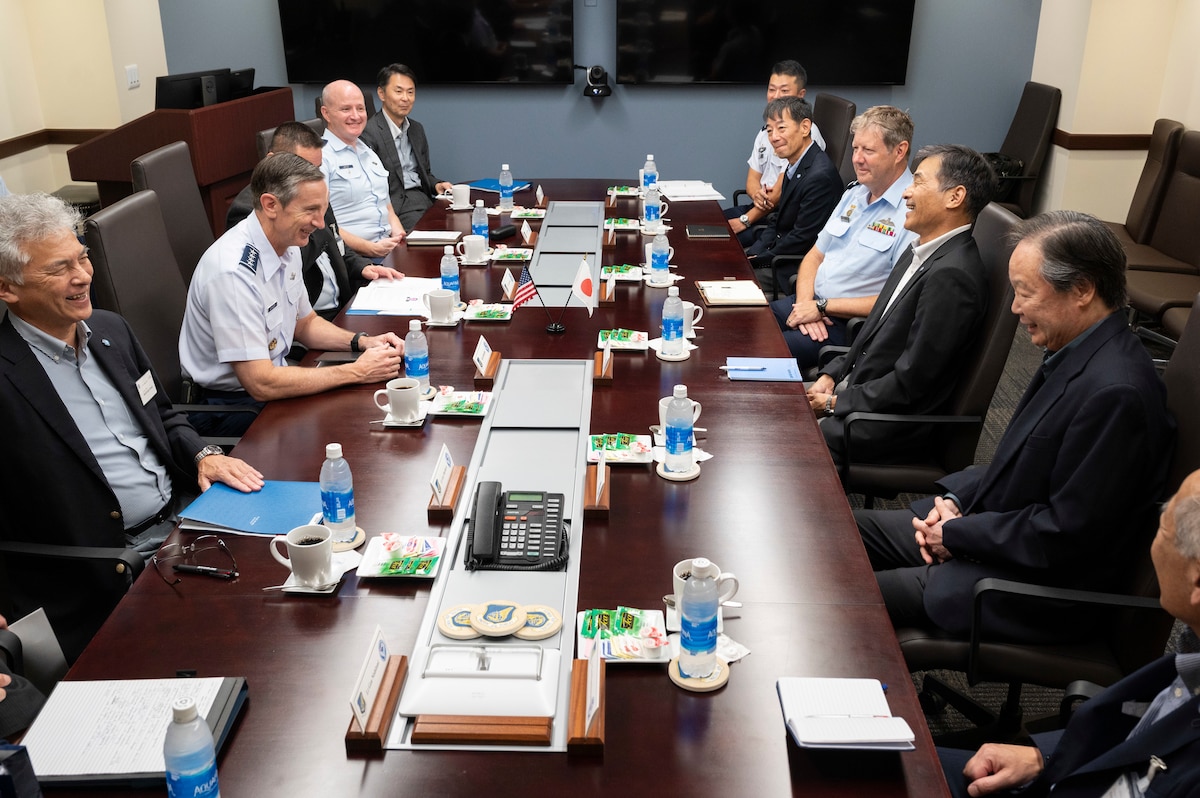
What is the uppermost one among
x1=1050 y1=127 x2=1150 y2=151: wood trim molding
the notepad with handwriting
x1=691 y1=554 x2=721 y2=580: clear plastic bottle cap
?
x1=1050 y1=127 x2=1150 y2=151: wood trim molding

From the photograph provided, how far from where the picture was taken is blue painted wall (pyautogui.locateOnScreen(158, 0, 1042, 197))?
21.6ft

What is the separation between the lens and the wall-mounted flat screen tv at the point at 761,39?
648 cm

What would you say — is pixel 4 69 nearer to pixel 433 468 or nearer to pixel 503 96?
pixel 503 96

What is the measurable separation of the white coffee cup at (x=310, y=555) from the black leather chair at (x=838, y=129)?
11.7ft

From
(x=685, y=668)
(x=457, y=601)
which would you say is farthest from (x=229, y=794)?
(x=685, y=668)

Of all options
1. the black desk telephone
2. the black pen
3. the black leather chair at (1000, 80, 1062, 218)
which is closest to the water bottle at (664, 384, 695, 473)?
the black desk telephone

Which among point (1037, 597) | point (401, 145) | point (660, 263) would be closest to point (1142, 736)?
point (1037, 597)

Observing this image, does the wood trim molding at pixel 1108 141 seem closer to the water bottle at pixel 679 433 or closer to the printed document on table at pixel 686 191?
the printed document on table at pixel 686 191

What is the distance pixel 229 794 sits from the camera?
4.49 feet

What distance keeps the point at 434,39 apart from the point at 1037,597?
225 inches

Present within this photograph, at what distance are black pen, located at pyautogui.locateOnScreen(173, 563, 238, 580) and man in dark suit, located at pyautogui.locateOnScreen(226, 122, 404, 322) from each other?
5.90 ft

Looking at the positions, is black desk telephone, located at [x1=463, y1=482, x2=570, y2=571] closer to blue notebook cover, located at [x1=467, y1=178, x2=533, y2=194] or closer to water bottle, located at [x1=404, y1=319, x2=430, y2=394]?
water bottle, located at [x1=404, y1=319, x2=430, y2=394]

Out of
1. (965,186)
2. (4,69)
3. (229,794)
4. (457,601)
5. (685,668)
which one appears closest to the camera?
(229,794)

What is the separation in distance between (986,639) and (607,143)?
17.5 feet
